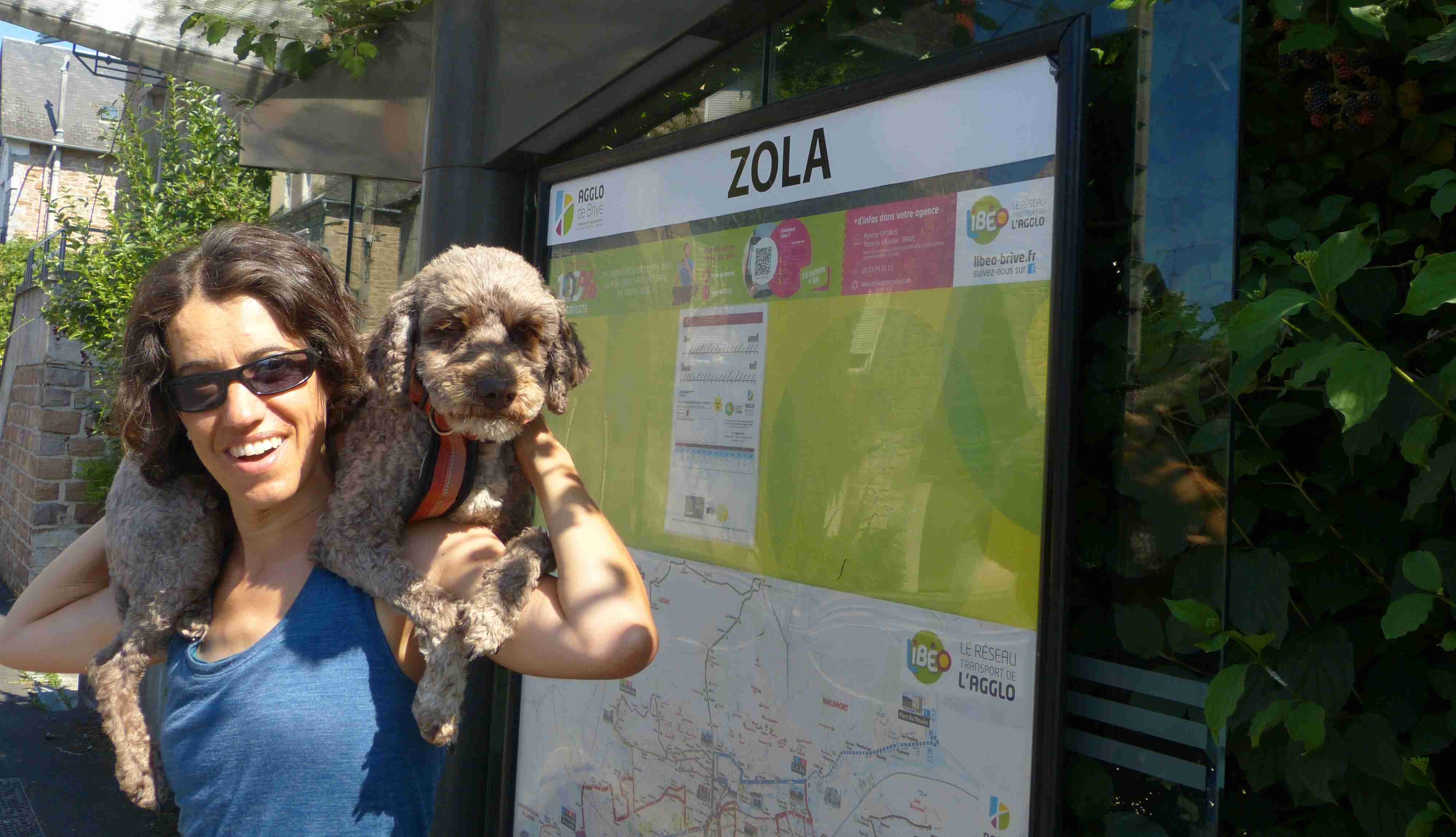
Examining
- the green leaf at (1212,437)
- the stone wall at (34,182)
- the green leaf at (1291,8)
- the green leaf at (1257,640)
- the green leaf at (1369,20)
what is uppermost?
the stone wall at (34,182)

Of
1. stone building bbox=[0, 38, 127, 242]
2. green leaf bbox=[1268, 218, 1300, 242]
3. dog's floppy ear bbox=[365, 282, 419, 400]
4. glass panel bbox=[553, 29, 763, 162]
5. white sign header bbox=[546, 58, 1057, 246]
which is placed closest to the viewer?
dog's floppy ear bbox=[365, 282, 419, 400]

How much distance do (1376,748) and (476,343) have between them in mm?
1896

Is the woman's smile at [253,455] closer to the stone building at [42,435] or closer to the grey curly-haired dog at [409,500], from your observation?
the grey curly-haired dog at [409,500]

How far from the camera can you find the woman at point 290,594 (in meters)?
1.80

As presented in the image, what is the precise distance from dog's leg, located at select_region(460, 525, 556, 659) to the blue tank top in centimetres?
17

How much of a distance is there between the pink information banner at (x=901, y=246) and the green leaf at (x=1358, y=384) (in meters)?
0.93

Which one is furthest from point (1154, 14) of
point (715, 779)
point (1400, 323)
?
point (715, 779)

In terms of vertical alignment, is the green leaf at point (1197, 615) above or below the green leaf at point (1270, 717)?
above

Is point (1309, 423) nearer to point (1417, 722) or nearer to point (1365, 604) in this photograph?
point (1365, 604)

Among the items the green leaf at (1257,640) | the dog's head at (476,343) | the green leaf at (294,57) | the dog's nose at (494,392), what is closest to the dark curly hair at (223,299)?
the dog's head at (476,343)

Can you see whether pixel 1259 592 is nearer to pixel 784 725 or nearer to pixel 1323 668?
pixel 1323 668

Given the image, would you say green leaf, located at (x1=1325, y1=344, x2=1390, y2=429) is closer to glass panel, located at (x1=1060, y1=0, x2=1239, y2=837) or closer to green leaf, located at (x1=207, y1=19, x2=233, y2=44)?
glass panel, located at (x1=1060, y1=0, x2=1239, y2=837)

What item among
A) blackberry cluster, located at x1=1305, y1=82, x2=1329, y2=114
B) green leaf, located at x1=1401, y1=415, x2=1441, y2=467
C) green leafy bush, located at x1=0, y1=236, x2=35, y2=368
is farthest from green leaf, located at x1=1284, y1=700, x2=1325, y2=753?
green leafy bush, located at x1=0, y1=236, x2=35, y2=368

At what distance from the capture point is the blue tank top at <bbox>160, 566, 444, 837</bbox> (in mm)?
1795
